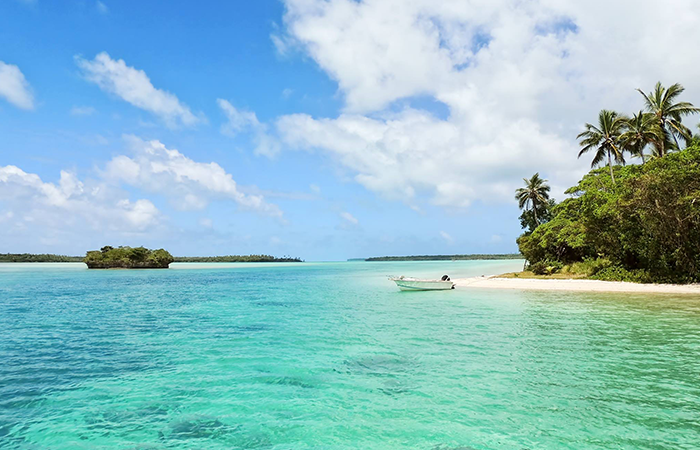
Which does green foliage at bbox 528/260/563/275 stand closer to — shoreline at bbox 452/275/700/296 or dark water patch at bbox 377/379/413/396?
shoreline at bbox 452/275/700/296

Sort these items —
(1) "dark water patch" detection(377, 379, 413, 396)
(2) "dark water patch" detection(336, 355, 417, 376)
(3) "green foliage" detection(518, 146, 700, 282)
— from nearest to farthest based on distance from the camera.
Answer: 1. (1) "dark water patch" detection(377, 379, 413, 396)
2. (2) "dark water patch" detection(336, 355, 417, 376)
3. (3) "green foliage" detection(518, 146, 700, 282)

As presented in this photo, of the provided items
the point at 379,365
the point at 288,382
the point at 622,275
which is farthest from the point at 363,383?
the point at 622,275

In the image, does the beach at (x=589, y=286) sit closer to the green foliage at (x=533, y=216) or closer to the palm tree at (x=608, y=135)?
the palm tree at (x=608, y=135)

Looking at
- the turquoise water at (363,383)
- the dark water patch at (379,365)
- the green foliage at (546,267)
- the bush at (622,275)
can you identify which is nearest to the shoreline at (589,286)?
the bush at (622,275)

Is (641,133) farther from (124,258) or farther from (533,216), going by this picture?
(124,258)

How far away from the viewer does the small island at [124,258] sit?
10144 centimetres

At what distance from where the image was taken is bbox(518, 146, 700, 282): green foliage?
2448 cm

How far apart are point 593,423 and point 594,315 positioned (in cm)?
1336

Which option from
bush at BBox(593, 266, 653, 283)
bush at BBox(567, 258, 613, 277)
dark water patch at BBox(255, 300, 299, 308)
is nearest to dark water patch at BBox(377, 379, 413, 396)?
dark water patch at BBox(255, 300, 299, 308)

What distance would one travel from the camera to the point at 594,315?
59.1ft

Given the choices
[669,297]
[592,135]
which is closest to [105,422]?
[669,297]

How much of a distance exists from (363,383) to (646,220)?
87.5 feet

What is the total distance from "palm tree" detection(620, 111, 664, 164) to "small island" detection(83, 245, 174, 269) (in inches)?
4231

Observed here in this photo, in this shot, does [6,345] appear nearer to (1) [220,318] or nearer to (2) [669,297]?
(1) [220,318]
